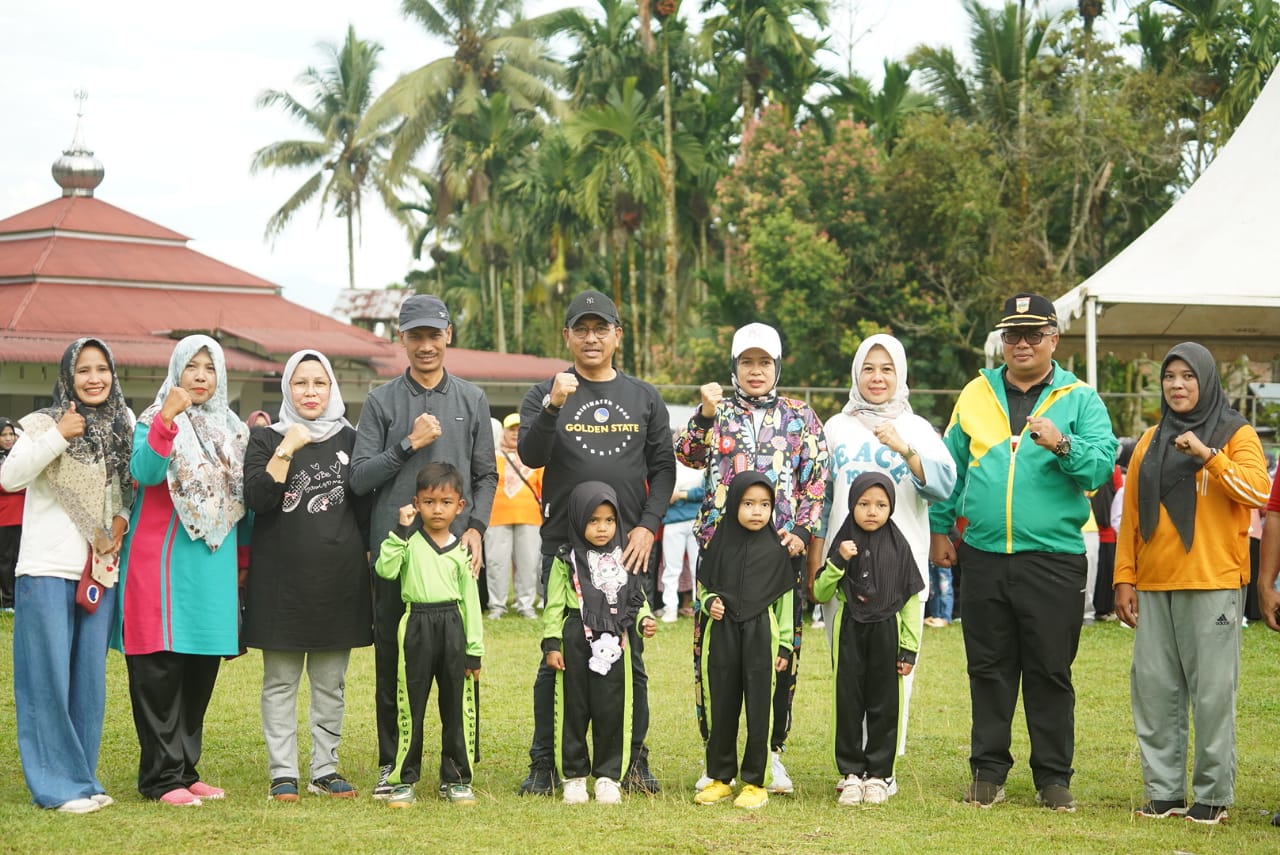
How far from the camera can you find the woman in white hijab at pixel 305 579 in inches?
216

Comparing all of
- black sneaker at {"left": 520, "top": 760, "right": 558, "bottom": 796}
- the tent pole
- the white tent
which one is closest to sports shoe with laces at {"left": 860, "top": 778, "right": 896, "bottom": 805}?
black sneaker at {"left": 520, "top": 760, "right": 558, "bottom": 796}

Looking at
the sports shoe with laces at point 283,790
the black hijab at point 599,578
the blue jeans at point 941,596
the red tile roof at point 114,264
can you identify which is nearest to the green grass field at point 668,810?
the sports shoe with laces at point 283,790

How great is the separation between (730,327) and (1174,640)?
20695 mm

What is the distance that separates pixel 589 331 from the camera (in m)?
5.62

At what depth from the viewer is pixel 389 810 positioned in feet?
17.4

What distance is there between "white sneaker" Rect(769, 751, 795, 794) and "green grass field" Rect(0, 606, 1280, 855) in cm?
7

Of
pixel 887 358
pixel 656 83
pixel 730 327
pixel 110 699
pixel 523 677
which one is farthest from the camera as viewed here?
pixel 656 83

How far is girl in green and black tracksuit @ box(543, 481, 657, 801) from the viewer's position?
5500 millimetres

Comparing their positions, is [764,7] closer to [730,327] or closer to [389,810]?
[730,327]

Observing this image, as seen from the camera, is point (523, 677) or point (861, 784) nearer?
point (861, 784)

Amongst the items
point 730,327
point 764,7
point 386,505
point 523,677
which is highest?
point 764,7

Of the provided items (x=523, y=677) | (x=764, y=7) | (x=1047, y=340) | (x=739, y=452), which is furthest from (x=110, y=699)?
(x=764, y=7)

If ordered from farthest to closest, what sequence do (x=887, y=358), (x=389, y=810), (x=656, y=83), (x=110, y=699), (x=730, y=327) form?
(x=656, y=83)
(x=730, y=327)
(x=110, y=699)
(x=887, y=358)
(x=389, y=810)

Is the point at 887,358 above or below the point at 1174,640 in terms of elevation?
above
